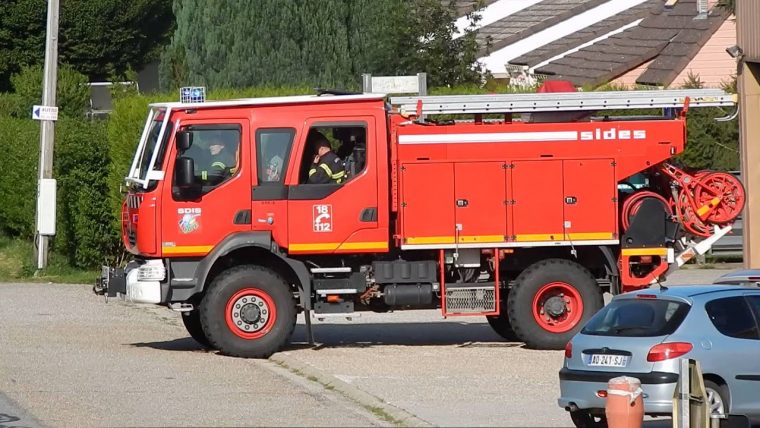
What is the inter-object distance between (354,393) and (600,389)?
303cm

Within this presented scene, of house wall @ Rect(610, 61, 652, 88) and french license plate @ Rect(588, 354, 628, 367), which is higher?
house wall @ Rect(610, 61, 652, 88)

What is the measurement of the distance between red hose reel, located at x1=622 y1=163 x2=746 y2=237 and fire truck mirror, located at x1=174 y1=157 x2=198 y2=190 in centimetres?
534

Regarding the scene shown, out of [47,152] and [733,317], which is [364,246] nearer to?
[733,317]

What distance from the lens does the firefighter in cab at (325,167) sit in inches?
→ 704

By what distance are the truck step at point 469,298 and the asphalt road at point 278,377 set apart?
1.77ft

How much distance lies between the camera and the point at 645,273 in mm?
18422

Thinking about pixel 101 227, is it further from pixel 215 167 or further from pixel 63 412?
pixel 63 412

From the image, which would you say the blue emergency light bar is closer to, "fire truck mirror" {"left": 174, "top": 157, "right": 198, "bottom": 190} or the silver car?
"fire truck mirror" {"left": 174, "top": 157, "right": 198, "bottom": 190}

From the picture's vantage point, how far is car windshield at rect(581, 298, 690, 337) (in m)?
12.6

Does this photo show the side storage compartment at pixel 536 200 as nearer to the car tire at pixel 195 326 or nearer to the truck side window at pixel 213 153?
the truck side window at pixel 213 153

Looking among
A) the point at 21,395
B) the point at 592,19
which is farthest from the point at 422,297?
the point at 592,19

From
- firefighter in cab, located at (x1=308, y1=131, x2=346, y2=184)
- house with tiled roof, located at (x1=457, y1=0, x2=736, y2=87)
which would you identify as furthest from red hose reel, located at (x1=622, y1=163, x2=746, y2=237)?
house with tiled roof, located at (x1=457, y1=0, x2=736, y2=87)

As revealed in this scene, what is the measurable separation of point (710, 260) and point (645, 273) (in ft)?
39.7

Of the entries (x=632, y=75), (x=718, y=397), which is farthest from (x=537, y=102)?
(x=632, y=75)
